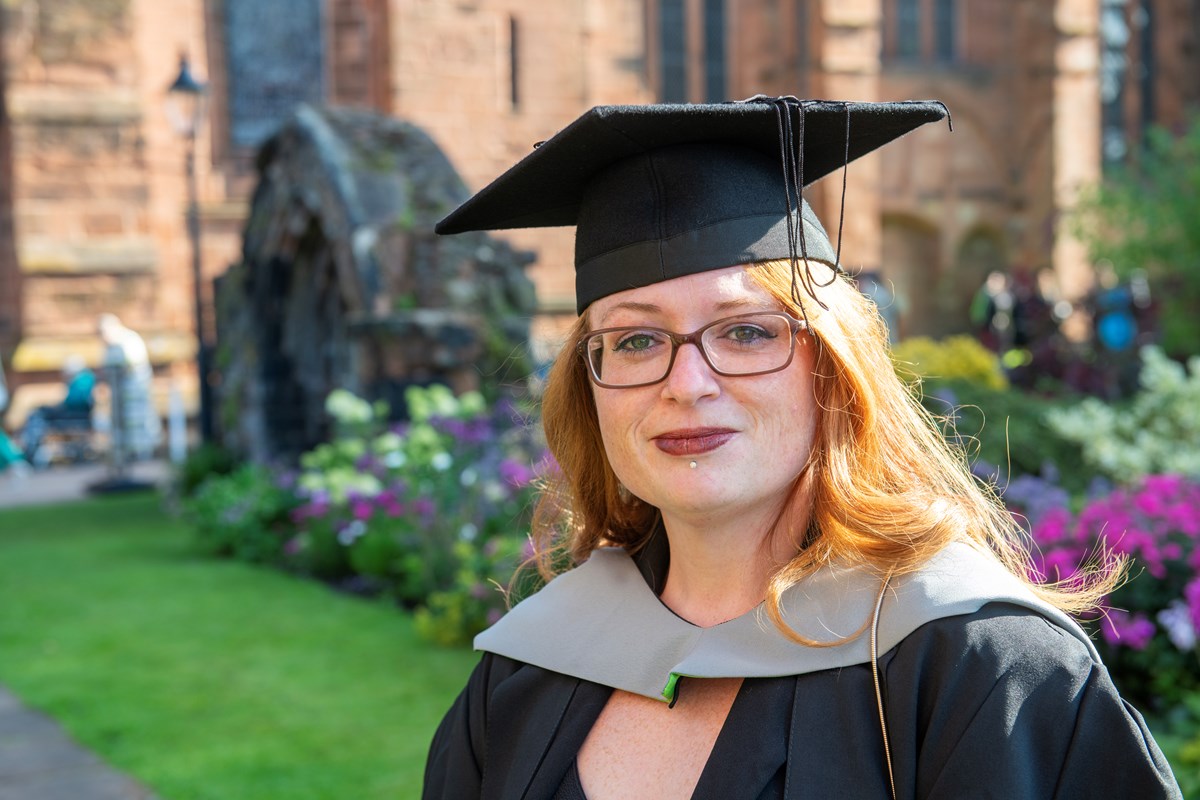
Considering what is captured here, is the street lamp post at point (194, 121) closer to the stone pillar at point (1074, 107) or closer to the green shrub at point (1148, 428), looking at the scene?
the green shrub at point (1148, 428)

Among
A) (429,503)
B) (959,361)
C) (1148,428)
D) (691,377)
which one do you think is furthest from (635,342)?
(959,361)

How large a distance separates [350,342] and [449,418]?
148cm

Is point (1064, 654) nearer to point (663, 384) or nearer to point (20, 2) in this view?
point (663, 384)

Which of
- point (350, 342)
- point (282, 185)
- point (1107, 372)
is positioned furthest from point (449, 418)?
point (1107, 372)

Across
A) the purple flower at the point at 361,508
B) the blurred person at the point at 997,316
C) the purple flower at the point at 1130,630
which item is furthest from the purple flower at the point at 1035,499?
the blurred person at the point at 997,316

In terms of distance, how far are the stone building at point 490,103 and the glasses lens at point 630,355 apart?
14.6 metres

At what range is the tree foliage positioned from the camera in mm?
13492

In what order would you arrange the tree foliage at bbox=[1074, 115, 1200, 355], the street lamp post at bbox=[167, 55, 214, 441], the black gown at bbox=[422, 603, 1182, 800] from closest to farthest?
the black gown at bbox=[422, 603, 1182, 800]
the tree foliage at bbox=[1074, 115, 1200, 355]
the street lamp post at bbox=[167, 55, 214, 441]

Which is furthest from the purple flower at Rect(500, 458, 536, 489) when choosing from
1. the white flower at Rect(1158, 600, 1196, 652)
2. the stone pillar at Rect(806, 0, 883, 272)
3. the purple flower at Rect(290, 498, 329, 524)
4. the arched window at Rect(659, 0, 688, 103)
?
the arched window at Rect(659, 0, 688, 103)

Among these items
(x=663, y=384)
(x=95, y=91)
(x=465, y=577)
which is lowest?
(x=465, y=577)

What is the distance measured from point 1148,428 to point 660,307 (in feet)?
21.3

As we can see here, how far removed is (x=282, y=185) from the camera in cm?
1101

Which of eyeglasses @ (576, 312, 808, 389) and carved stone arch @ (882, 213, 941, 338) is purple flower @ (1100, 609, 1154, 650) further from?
carved stone arch @ (882, 213, 941, 338)

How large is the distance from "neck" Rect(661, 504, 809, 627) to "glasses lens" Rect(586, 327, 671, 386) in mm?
214
